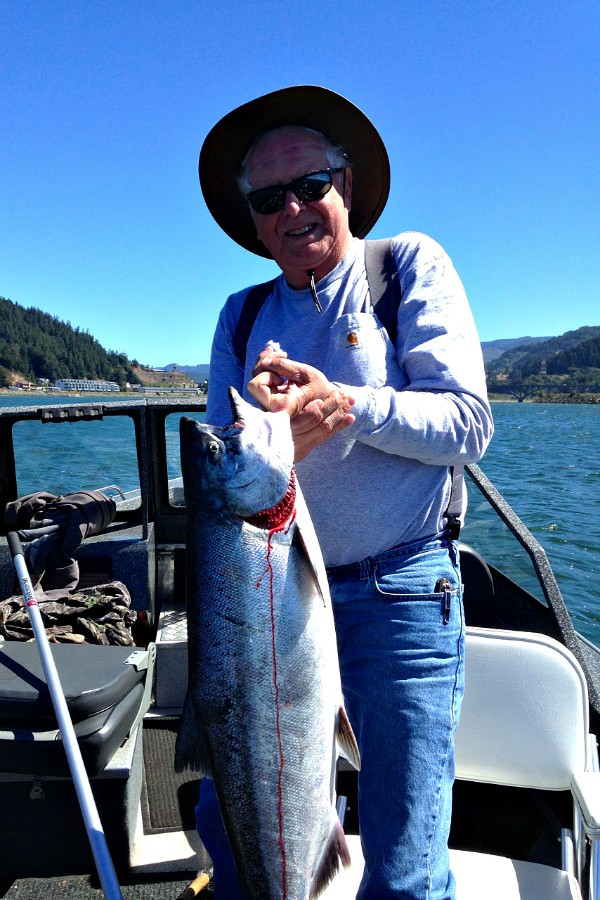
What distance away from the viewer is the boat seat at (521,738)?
2531 mm

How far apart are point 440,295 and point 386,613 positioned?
41.9 inches

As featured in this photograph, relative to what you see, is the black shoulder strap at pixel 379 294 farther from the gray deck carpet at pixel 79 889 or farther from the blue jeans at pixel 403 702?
the gray deck carpet at pixel 79 889

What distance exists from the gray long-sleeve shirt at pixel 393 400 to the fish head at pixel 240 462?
0.24 meters

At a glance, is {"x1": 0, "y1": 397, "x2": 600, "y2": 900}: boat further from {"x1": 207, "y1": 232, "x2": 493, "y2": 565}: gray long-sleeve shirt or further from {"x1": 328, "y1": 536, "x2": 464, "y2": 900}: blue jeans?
{"x1": 207, "y1": 232, "x2": 493, "y2": 565}: gray long-sleeve shirt

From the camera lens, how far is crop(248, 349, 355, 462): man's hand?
167cm

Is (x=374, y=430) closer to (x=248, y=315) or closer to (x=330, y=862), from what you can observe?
(x=248, y=315)

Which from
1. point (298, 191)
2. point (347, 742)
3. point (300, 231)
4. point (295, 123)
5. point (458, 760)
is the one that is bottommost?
point (458, 760)

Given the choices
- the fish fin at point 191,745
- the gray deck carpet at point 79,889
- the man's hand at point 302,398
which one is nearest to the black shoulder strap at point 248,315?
the man's hand at point 302,398

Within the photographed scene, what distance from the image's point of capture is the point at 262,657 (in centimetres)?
168

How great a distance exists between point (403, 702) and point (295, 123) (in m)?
2.14

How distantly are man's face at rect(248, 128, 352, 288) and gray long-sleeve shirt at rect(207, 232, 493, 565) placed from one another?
8cm

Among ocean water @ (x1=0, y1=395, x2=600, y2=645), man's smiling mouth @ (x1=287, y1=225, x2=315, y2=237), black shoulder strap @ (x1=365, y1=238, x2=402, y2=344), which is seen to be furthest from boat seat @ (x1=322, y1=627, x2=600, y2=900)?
man's smiling mouth @ (x1=287, y1=225, x2=315, y2=237)

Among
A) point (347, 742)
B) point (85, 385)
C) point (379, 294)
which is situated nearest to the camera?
point (347, 742)

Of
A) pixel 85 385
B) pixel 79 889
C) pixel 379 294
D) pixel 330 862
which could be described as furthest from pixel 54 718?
pixel 85 385
